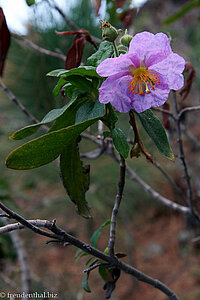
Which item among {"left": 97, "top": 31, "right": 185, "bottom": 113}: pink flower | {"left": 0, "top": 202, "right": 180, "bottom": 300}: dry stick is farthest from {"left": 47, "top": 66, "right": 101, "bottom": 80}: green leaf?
{"left": 0, "top": 202, "right": 180, "bottom": 300}: dry stick

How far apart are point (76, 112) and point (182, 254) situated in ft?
7.07

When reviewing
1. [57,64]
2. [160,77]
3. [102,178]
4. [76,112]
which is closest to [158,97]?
[160,77]

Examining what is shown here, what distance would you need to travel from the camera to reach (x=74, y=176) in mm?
563

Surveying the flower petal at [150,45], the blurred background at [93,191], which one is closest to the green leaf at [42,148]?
the flower petal at [150,45]

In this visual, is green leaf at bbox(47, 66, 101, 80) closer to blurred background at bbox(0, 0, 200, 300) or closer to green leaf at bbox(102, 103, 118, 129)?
green leaf at bbox(102, 103, 118, 129)

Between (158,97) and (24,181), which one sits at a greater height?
(158,97)

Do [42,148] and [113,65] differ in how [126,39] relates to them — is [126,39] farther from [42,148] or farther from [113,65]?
[42,148]

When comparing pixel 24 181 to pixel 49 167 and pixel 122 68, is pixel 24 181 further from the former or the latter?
pixel 122 68

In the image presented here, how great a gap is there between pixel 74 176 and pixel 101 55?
213mm

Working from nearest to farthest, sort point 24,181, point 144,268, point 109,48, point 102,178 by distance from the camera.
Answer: point 109,48 → point 102,178 → point 24,181 → point 144,268

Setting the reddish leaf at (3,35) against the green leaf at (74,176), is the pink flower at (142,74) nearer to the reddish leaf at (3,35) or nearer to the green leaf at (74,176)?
the green leaf at (74,176)

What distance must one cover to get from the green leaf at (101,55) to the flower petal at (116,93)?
35 mm

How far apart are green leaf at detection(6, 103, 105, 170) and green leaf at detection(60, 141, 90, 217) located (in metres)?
0.07

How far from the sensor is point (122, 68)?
50 centimetres
